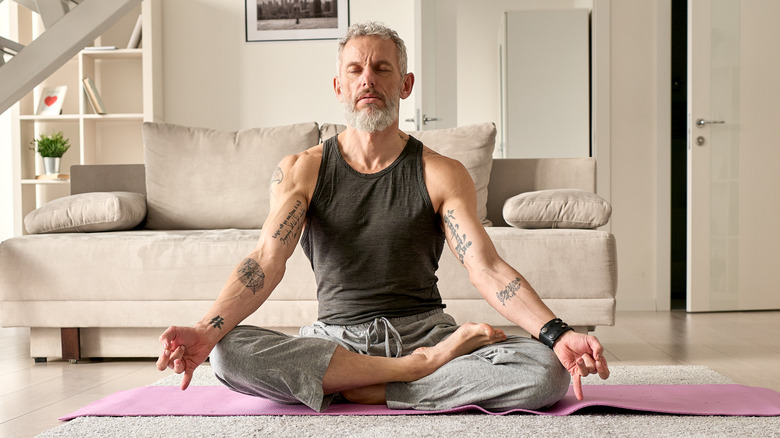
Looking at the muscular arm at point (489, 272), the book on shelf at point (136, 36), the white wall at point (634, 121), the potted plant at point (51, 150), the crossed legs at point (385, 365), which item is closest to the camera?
the muscular arm at point (489, 272)

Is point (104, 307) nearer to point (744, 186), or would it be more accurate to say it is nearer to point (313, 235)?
point (313, 235)

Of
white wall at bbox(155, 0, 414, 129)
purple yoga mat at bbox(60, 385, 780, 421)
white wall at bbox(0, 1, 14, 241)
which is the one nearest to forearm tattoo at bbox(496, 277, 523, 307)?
purple yoga mat at bbox(60, 385, 780, 421)

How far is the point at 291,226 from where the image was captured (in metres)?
1.79

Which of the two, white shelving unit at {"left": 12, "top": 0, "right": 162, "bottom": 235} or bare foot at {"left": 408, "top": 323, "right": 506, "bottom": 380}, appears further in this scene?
white shelving unit at {"left": 12, "top": 0, "right": 162, "bottom": 235}

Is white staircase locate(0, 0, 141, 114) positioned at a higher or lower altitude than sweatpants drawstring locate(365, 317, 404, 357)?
higher

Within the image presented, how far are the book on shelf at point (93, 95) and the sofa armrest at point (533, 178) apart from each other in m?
2.78

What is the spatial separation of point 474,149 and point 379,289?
139 cm

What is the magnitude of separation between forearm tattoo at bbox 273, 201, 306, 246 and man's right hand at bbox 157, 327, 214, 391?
0.31 metres

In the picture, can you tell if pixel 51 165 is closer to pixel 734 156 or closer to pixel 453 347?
pixel 453 347

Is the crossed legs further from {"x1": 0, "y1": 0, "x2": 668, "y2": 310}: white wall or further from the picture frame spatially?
the picture frame

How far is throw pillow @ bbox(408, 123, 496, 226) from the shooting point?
3.08 m

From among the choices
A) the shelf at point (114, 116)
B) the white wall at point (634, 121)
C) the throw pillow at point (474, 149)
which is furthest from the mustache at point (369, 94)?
the shelf at point (114, 116)

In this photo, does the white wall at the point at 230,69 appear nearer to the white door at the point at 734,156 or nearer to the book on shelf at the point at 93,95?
the book on shelf at the point at 93,95

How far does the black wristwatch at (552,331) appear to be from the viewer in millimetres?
1606
